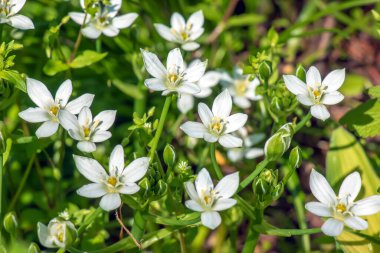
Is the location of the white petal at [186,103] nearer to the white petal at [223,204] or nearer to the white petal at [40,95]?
the white petal at [40,95]

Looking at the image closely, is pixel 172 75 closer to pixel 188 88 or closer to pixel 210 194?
pixel 188 88

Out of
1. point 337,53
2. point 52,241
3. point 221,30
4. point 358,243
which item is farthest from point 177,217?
point 337,53

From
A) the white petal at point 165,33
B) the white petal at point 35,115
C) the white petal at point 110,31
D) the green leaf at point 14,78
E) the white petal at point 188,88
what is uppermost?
the green leaf at point 14,78

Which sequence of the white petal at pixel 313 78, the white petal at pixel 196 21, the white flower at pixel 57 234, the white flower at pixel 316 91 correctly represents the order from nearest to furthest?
1. the white flower at pixel 57 234
2. the white flower at pixel 316 91
3. the white petal at pixel 313 78
4. the white petal at pixel 196 21

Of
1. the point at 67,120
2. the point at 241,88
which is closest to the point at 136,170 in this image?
the point at 67,120

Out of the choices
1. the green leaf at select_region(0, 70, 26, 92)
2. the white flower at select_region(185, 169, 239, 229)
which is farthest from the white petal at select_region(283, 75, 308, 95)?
the green leaf at select_region(0, 70, 26, 92)

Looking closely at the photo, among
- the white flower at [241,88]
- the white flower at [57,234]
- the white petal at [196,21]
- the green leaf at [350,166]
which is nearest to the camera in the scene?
the white flower at [57,234]

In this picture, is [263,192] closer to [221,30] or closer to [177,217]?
[177,217]

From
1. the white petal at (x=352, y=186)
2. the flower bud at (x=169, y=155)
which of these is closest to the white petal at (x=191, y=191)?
the flower bud at (x=169, y=155)
